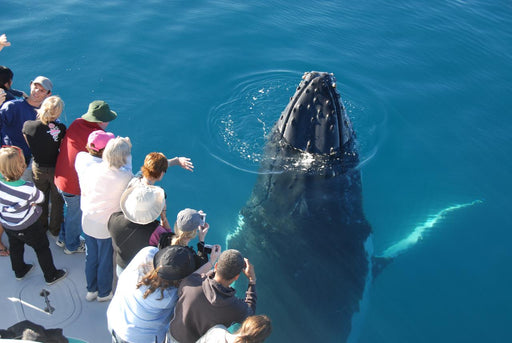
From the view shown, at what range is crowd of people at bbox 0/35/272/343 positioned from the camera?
4.81 meters

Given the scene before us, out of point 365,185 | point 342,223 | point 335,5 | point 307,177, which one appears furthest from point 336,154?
point 335,5

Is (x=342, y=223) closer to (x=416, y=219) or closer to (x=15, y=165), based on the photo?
(x=416, y=219)

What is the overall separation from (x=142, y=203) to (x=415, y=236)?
23.1 feet

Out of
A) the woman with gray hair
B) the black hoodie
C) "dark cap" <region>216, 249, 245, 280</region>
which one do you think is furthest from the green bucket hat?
"dark cap" <region>216, 249, 245, 280</region>

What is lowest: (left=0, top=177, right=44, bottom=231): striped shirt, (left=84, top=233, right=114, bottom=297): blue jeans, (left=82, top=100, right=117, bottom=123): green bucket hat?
(left=84, top=233, right=114, bottom=297): blue jeans

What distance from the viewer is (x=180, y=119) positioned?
12.9 metres

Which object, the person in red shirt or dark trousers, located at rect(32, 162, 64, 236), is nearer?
the person in red shirt

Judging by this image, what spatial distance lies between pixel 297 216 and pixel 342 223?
915 mm

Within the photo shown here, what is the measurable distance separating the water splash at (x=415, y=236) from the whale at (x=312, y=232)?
1.22 metres

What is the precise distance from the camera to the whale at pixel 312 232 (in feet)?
26.6

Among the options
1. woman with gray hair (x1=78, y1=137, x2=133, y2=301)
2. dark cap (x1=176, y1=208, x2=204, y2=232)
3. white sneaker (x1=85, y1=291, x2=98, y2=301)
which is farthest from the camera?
white sneaker (x1=85, y1=291, x2=98, y2=301)

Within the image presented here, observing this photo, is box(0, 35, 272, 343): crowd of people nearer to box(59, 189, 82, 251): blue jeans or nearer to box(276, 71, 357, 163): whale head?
box(59, 189, 82, 251): blue jeans

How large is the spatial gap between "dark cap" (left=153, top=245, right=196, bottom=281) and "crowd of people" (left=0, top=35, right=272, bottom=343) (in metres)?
0.01

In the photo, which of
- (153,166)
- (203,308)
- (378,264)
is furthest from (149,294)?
(378,264)
